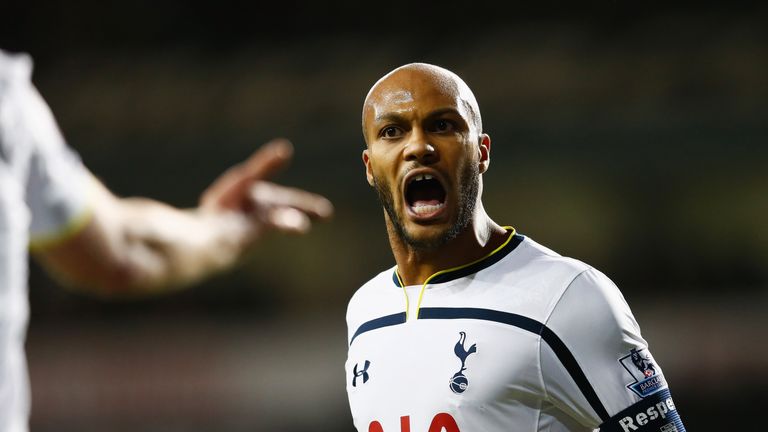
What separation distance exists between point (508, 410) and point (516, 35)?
10224 mm

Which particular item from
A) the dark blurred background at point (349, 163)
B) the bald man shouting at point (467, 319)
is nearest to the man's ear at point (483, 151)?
the bald man shouting at point (467, 319)

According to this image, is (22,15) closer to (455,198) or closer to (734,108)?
(734,108)

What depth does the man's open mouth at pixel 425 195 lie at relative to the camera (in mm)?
2445

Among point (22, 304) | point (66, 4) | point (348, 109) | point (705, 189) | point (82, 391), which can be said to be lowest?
point (22, 304)

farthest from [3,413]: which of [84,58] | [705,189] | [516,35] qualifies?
[84,58]

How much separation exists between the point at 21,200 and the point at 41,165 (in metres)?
0.08

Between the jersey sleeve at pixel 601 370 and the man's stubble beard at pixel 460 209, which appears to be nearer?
the jersey sleeve at pixel 601 370

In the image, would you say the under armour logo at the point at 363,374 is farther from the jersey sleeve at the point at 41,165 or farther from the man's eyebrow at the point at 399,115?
the jersey sleeve at the point at 41,165

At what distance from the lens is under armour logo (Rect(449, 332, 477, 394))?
2.39 metres

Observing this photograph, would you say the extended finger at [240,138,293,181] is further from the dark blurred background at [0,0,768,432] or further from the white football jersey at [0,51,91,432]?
the dark blurred background at [0,0,768,432]

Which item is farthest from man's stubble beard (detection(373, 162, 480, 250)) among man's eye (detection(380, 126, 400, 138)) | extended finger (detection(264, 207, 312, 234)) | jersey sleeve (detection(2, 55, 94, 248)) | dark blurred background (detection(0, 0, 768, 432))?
dark blurred background (detection(0, 0, 768, 432))

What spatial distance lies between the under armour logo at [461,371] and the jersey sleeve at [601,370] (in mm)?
179

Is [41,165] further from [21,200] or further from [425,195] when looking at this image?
[425,195]

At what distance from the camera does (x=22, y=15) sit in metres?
13.6
